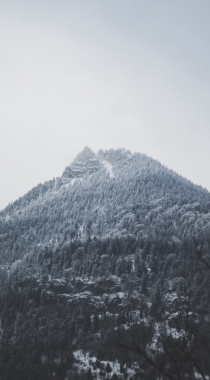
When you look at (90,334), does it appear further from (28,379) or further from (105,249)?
(105,249)

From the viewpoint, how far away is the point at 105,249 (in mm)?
175375

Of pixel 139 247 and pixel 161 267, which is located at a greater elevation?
pixel 139 247

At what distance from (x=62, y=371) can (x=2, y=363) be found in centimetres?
2050

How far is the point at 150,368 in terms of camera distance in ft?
360

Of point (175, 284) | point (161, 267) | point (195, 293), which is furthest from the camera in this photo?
point (161, 267)

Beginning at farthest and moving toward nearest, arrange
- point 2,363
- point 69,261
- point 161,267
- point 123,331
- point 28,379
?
point 69,261, point 161,267, point 123,331, point 2,363, point 28,379

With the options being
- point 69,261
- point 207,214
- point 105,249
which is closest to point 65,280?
point 69,261

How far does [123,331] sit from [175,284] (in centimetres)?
3481

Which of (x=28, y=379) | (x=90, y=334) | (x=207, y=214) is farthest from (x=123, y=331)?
(x=207, y=214)

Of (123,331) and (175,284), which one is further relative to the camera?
(175,284)

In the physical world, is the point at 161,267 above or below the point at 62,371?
above

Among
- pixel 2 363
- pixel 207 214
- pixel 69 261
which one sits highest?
pixel 207 214

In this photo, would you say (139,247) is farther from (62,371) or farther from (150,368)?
(62,371)

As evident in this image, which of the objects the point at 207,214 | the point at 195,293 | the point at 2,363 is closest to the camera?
the point at 2,363
